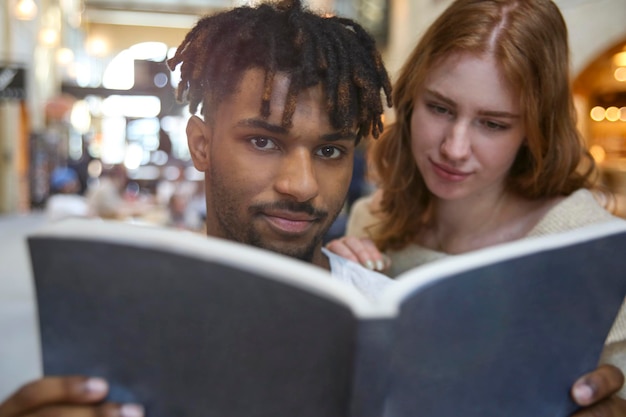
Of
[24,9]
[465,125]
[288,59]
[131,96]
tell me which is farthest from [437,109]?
[24,9]

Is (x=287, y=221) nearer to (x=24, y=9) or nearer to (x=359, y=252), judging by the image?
(x=359, y=252)

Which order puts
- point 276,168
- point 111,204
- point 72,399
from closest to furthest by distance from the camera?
point 72,399
point 276,168
point 111,204

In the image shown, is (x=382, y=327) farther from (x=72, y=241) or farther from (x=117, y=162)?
(x=117, y=162)

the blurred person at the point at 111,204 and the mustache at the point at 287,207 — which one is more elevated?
the mustache at the point at 287,207

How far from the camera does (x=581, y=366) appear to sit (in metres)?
0.82

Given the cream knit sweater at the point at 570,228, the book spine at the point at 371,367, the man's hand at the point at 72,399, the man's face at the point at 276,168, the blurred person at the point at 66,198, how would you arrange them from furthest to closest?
the blurred person at the point at 66,198
the cream knit sweater at the point at 570,228
the man's face at the point at 276,168
the man's hand at the point at 72,399
the book spine at the point at 371,367

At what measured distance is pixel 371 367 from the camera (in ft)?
1.80

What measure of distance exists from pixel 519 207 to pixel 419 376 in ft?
2.70

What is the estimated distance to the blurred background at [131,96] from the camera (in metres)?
1.23

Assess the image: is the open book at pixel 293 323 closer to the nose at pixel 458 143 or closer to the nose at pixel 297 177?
the nose at pixel 297 177

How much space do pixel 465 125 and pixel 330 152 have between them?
33 cm

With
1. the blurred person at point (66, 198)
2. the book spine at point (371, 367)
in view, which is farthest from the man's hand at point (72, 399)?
the blurred person at point (66, 198)

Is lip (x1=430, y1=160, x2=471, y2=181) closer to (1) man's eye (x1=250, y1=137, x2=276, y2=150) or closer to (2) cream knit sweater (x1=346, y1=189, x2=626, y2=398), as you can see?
(2) cream knit sweater (x1=346, y1=189, x2=626, y2=398)

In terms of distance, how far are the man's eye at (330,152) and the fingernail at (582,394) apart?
0.43 metres
